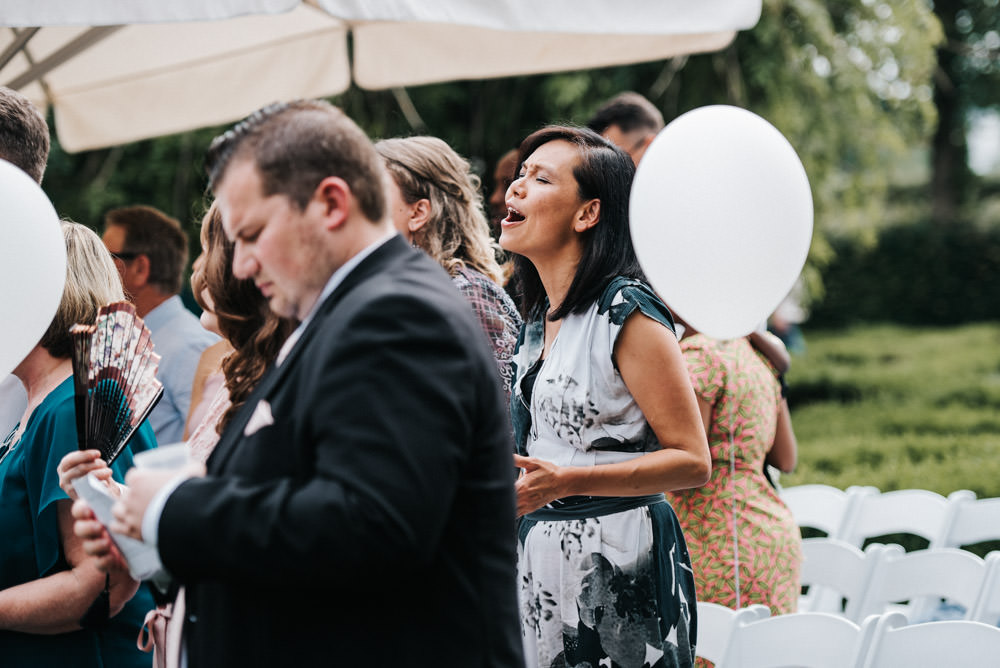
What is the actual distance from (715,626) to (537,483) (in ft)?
2.46

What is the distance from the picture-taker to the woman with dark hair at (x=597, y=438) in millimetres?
2209

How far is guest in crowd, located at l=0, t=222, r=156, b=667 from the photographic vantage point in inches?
76.5

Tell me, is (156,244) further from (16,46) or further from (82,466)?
(82,466)

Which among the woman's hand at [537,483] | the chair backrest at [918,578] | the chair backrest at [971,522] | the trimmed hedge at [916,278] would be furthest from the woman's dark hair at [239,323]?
the trimmed hedge at [916,278]

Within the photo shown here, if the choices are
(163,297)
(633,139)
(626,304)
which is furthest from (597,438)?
(163,297)

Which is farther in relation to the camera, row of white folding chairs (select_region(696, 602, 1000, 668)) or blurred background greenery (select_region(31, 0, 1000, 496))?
blurred background greenery (select_region(31, 0, 1000, 496))

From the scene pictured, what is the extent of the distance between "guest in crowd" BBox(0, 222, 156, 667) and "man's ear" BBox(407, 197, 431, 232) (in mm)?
906

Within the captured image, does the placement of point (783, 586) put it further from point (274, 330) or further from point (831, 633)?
point (274, 330)

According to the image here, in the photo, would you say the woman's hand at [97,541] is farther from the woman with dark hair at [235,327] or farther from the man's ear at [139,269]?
the man's ear at [139,269]

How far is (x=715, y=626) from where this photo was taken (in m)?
2.56

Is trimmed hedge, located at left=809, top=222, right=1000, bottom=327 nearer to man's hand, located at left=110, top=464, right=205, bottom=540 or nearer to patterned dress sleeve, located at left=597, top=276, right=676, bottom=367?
patterned dress sleeve, located at left=597, top=276, right=676, bottom=367

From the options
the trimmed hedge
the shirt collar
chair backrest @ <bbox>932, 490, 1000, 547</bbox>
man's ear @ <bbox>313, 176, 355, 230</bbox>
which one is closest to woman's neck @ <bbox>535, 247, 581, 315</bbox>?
man's ear @ <bbox>313, 176, 355, 230</bbox>

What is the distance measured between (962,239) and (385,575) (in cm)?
1798

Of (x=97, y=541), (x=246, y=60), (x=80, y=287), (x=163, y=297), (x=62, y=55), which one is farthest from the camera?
(x=246, y=60)
